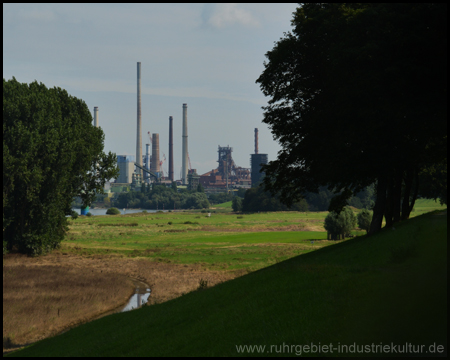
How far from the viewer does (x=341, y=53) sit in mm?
26656

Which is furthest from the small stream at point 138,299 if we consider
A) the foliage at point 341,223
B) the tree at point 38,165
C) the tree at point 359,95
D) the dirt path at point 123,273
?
the foliage at point 341,223

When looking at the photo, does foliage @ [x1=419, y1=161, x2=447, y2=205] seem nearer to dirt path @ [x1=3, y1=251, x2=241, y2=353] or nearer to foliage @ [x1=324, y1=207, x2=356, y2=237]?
foliage @ [x1=324, y1=207, x2=356, y2=237]

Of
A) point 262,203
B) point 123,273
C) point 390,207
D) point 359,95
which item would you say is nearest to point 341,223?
point 123,273

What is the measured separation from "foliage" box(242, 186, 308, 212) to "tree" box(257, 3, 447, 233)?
128m

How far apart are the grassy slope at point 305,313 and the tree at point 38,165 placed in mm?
32685

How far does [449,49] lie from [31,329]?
24898 millimetres

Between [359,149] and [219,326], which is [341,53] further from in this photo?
[219,326]

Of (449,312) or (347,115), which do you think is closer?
(449,312)

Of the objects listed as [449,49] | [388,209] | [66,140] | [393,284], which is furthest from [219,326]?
[66,140]

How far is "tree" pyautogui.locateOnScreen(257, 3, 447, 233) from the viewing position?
20.5 metres

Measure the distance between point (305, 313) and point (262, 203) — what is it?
154335mm

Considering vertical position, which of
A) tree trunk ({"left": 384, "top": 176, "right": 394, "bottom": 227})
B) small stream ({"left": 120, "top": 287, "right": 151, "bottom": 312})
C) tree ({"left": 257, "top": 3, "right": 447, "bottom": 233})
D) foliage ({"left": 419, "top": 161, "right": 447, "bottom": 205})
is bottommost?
small stream ({"left": 120, "top": 287, "right": 151, "bottom": 312})

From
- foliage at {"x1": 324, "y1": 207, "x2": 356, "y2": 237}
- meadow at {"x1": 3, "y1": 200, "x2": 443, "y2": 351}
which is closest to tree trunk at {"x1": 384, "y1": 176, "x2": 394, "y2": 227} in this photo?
meadow at {"x1": 3, "y1": 200, "x2": 443, "y2": 351}

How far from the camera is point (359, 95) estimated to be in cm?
2542
